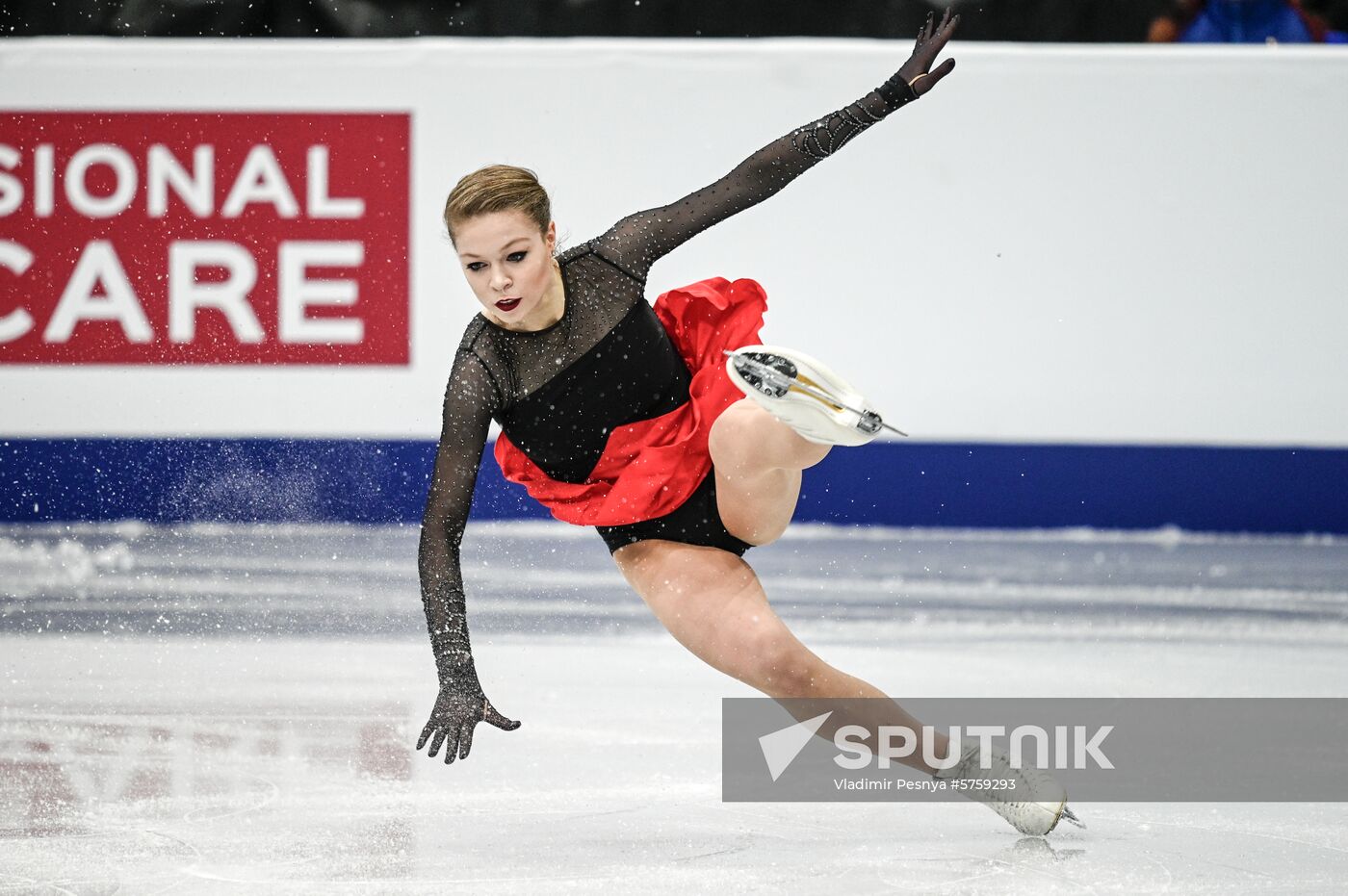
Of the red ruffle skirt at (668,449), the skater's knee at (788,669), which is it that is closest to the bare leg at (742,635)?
the skater's knee at (788,669)

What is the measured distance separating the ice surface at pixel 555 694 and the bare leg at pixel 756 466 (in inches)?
18.2

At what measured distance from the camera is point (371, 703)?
342cm

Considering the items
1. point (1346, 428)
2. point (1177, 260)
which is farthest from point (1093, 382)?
point (1346, 428)

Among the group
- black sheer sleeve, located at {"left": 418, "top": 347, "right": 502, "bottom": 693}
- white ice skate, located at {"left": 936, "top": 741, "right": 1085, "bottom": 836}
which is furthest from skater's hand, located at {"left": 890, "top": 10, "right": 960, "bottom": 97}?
white ice skate, located at {"left": 936, "top": 741, "right": 1085, "bottom": 836}

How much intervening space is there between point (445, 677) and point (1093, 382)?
11.4 ft

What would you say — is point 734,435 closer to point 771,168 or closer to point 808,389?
point 808,389

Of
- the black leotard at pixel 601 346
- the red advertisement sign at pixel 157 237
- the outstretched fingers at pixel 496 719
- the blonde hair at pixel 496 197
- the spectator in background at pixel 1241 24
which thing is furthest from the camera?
the spectator in background at pixel 1241 24

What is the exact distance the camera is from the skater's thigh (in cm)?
258

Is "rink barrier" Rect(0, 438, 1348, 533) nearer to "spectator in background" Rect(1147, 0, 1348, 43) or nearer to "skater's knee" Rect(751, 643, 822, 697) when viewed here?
"spectator in background" Rect(1147, 0, 1348, 43)

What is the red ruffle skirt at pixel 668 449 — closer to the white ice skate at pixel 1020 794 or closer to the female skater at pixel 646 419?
the female skater at pixel 646 419

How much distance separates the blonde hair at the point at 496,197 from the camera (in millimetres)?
2547

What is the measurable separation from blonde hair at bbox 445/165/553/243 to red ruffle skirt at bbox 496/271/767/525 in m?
0.41

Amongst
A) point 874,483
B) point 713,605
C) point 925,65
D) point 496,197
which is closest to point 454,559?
point 713,605

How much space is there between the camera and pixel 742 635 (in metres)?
2.59
